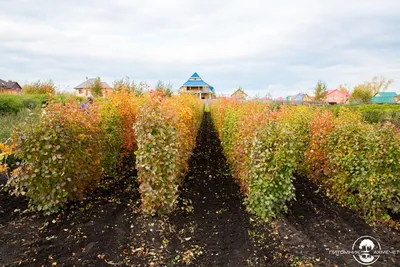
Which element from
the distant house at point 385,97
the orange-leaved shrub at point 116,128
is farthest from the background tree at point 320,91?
the orange-leaved shrub at point 116,128

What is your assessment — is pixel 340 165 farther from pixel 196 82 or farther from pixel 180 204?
pixel 196 82

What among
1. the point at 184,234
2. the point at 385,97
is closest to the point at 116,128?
the point at 184,234

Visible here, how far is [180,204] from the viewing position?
18.4ft

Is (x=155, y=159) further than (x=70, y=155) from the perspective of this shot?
No

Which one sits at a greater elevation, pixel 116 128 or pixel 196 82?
pixel 196 82

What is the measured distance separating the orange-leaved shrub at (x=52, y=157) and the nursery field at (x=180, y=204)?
0.7 inches

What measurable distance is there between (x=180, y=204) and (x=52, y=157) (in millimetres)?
2247

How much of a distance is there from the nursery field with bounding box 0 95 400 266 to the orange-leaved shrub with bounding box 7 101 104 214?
2 cm

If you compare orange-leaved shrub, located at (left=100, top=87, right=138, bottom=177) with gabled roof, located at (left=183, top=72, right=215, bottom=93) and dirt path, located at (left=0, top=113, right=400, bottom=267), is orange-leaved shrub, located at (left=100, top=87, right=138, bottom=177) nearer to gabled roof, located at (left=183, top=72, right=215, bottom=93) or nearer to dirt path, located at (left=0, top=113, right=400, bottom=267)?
dirt path, located at (left=0, top=113, right=400, bottom=267)

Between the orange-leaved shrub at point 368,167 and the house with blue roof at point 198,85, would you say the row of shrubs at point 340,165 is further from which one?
the house with blue roof at point 198,85

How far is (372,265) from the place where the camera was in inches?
148

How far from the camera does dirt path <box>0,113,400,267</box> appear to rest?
3.84m

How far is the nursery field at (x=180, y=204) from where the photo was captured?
3980 mm

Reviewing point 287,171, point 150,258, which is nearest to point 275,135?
point 287,171
